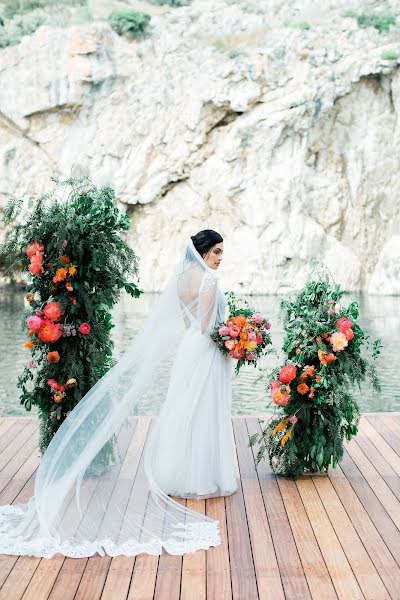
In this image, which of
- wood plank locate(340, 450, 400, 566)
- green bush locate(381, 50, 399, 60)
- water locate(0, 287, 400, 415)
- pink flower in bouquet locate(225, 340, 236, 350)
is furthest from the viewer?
green bush locate(381, 50, 399, 60)

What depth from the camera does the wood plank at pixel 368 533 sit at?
360 centimetres

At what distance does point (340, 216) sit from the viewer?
28.9m

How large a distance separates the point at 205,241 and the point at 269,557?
211 centimetres

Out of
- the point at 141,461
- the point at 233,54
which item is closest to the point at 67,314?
the point at 141,461

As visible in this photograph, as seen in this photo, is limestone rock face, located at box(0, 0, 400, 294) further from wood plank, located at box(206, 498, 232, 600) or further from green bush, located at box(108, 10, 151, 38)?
wood plank, located at box(206, 498, 232, 600)

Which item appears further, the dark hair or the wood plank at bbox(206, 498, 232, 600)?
the dark hair

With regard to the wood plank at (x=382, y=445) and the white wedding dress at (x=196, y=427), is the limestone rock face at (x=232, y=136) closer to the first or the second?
the wood plank at (x=382, y=445)

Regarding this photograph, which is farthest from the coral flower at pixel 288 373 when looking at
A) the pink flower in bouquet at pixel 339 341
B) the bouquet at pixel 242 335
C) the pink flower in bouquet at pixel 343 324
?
the pink flower in bouquet at pixel 343 324

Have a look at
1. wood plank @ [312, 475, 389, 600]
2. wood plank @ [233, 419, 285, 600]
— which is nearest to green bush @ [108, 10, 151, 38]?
wood plank @ [233, 419, 285, 600]

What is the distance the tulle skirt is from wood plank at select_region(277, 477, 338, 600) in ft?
1.32

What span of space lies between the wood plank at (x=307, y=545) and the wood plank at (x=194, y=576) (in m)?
0.50

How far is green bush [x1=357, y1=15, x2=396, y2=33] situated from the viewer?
30.0 meters

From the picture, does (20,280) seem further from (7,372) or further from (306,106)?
(7,372)

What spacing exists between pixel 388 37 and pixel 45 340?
27.7 m
